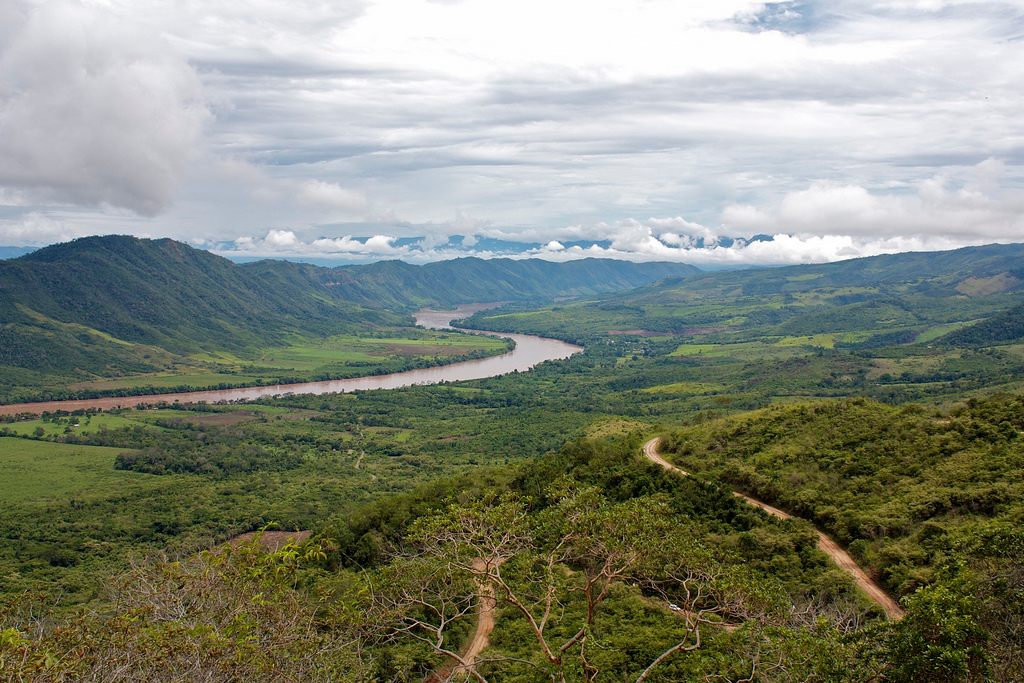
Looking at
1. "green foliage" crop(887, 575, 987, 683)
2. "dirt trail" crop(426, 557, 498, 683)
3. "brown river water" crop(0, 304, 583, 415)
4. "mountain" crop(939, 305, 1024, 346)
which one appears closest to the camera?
"green foliage" crop(887, 575, 987, 683)

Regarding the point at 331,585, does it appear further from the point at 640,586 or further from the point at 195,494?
the point at 195,494

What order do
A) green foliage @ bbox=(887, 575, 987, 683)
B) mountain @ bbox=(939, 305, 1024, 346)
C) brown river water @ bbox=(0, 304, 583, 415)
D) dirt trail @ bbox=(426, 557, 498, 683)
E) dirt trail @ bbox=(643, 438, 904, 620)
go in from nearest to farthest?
green foliage @ bbox=(887, 575, 987, 683) < dirt trail @ bbox=(426, 557, 498, 683) < dirt trail @ bbox=(643, 438, 904, 620) < brown river water @ bbox=(0, 304, 583, 415) < mountain @ bbox=(939, 305, 1024, 346)

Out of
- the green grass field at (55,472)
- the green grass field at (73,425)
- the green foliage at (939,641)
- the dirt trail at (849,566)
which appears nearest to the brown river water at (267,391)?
the green grass field at (73,425)

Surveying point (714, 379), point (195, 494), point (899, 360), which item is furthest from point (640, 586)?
point (899, 360)

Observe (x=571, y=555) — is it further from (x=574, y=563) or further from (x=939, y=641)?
(x=574, y=563)

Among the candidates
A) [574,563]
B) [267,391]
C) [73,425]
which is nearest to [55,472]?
[73,425]

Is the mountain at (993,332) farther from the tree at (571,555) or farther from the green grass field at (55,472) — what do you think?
the green grass field at (55,472)

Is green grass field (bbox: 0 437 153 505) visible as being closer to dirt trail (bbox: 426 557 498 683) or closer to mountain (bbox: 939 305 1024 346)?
dirt trail (bbox: 426 557 498 683)

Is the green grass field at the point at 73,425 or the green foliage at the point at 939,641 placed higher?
the green foliage at the point at 939,641

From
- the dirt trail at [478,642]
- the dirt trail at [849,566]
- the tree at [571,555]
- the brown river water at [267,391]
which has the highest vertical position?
the tree at [571,555]

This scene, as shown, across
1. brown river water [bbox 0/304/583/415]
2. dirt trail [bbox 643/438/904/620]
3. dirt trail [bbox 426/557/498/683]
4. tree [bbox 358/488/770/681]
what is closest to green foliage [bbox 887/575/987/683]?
tree [bbox 358/488/770/681]

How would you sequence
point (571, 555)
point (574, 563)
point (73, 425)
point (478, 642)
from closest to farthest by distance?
point (571, 555) → point (478, 642) → point (574, 563) → point (73, 425)
